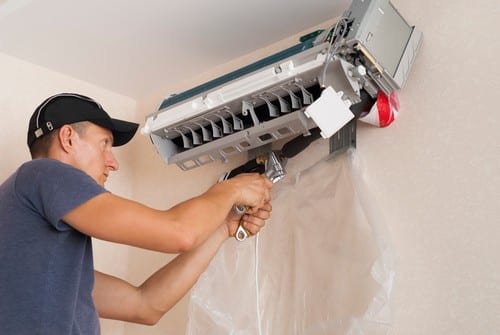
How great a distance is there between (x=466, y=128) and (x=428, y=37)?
0.21 meters

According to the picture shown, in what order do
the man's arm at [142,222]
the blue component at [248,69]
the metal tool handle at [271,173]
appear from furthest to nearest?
the metal tool handle at [271,173] < the blue component at [248,69] < the man's arm at [142,222]

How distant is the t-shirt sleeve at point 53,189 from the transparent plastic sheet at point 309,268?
42 cm

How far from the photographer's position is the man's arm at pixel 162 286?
1.16 metres

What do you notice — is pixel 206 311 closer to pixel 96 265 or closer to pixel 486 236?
pixel 96 265

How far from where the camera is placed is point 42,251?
914mm

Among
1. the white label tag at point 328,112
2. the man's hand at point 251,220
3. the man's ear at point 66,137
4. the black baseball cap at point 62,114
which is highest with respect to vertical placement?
the black baseball cap at point 62,114

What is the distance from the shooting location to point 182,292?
1.18 m

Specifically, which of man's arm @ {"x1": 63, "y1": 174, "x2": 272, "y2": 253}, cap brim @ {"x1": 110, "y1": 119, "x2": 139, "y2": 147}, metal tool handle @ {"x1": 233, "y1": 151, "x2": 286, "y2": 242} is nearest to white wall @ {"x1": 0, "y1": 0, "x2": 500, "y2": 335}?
metal tool handle @ {"x1": 233, "y1": 151, "x2": 286, "y2": 242}

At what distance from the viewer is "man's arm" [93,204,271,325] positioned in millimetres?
1160

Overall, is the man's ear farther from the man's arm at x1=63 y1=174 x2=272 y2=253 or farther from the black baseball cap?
the man's arm at x1=63 y1=174 x2=272 y2=253

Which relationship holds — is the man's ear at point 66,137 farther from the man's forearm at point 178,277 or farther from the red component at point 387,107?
the red component at point 387,107

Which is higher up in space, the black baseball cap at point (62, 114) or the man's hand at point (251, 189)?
the black baseball cap at point (62, 114)

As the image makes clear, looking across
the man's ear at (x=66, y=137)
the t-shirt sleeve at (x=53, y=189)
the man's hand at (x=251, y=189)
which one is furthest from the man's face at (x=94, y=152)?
the man's hand at (x=251, y=189)

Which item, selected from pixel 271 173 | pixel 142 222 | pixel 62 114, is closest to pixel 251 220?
pixel 271 173
